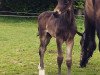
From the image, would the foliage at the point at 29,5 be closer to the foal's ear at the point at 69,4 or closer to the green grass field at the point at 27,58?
the green grass field at the point at 27,58

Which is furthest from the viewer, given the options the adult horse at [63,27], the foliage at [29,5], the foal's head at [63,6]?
the foliage at [29,5]

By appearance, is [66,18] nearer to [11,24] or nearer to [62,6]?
[62,6]

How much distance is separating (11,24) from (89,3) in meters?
11.8

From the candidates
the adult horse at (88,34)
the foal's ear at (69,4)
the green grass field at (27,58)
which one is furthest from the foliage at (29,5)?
the foal's ear at (69,4)

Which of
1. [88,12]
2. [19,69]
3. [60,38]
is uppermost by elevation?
[88,12]

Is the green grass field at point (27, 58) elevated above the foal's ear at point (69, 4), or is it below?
below

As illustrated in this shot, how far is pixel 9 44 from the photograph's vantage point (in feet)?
39.1

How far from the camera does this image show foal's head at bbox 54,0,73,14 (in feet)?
20.2

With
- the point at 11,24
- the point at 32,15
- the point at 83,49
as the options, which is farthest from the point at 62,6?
the point at 32,15

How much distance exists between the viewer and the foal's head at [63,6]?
615cm

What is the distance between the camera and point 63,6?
20.4 ft

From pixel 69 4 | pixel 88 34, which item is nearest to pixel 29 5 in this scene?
pixel 88 34

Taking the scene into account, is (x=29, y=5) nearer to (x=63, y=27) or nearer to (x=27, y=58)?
(x=27, y=58)

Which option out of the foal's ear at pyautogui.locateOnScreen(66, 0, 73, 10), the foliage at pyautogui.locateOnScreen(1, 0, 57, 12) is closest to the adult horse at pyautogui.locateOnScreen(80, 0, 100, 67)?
the foal's ear at pyautogui.locateOnScreen(66, 0, 73, 10)
